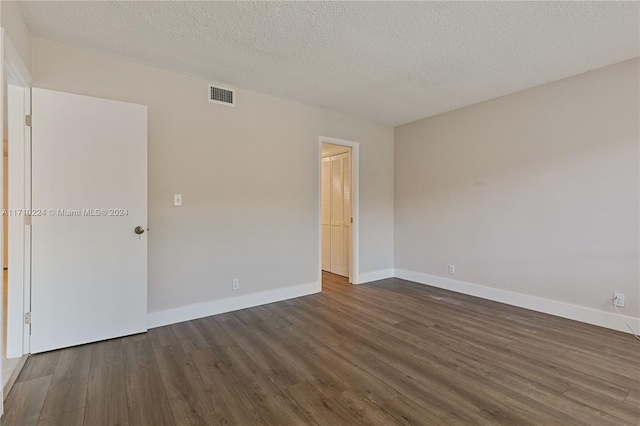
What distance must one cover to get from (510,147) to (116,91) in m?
4.31

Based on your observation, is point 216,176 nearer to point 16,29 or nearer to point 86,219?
point 86,219

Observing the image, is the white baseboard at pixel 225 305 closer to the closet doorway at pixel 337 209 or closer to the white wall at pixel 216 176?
the white wall at pixel 216 176

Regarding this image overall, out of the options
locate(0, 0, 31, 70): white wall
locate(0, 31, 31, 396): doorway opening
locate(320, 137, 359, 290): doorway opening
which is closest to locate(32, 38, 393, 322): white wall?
locate(0, 0, 31, 70): white wall

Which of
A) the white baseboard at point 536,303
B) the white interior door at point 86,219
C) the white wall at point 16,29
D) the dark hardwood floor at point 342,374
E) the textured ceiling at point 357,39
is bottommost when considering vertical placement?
the dark hardwood floor at point 342,374

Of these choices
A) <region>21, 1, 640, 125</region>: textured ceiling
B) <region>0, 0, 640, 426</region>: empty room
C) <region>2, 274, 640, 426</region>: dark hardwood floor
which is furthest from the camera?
<region>21, 1, 640, 125</region>: textured ceiling

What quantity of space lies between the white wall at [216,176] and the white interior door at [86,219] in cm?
19

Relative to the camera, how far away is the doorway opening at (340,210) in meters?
4.71

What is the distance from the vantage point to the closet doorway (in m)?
4.99

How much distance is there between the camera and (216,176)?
133 inches

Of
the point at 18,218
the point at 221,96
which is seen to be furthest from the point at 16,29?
the point at 221,96

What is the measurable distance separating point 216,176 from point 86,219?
1.23 m

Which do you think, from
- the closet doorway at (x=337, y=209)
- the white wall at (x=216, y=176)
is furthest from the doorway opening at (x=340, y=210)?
the white wall at (x=216, y=176)

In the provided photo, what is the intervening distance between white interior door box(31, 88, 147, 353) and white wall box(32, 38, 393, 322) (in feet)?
0.61

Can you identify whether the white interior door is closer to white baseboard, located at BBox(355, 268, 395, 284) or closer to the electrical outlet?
white baseboard, located at BBox(355, 268, 395, 284)
